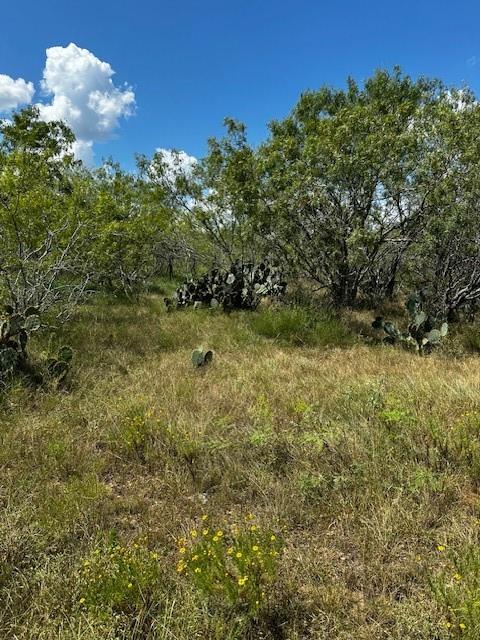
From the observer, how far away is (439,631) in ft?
5.38

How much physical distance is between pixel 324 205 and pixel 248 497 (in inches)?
220

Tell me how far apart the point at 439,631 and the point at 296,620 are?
0.56 m

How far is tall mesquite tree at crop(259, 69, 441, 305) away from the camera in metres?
6.52

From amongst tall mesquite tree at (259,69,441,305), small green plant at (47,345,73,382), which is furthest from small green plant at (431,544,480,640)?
tall mesquite tree at (259,69,441,305)

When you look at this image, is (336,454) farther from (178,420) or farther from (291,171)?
(291,171)

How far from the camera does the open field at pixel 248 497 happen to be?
1.77 meters

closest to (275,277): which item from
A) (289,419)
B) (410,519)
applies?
(289,419)

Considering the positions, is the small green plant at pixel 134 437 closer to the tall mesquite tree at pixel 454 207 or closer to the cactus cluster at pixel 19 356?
the cactus cluster at pixel 19 356

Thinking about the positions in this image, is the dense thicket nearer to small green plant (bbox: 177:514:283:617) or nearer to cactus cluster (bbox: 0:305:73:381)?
cactus cluster (bbox: 0:305:73:381)

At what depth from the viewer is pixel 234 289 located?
8.83 m

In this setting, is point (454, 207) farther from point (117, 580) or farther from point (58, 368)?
point (117, 580)

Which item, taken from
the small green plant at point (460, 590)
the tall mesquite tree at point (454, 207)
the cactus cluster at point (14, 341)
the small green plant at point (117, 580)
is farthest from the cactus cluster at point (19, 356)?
the tall mesquite tree at point (454, 207)

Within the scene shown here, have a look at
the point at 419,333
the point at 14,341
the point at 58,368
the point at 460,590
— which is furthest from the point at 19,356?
the point at 419,333

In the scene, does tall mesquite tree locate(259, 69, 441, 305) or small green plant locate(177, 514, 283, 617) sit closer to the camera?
small green plant locate(177, 514, 283, 617)
